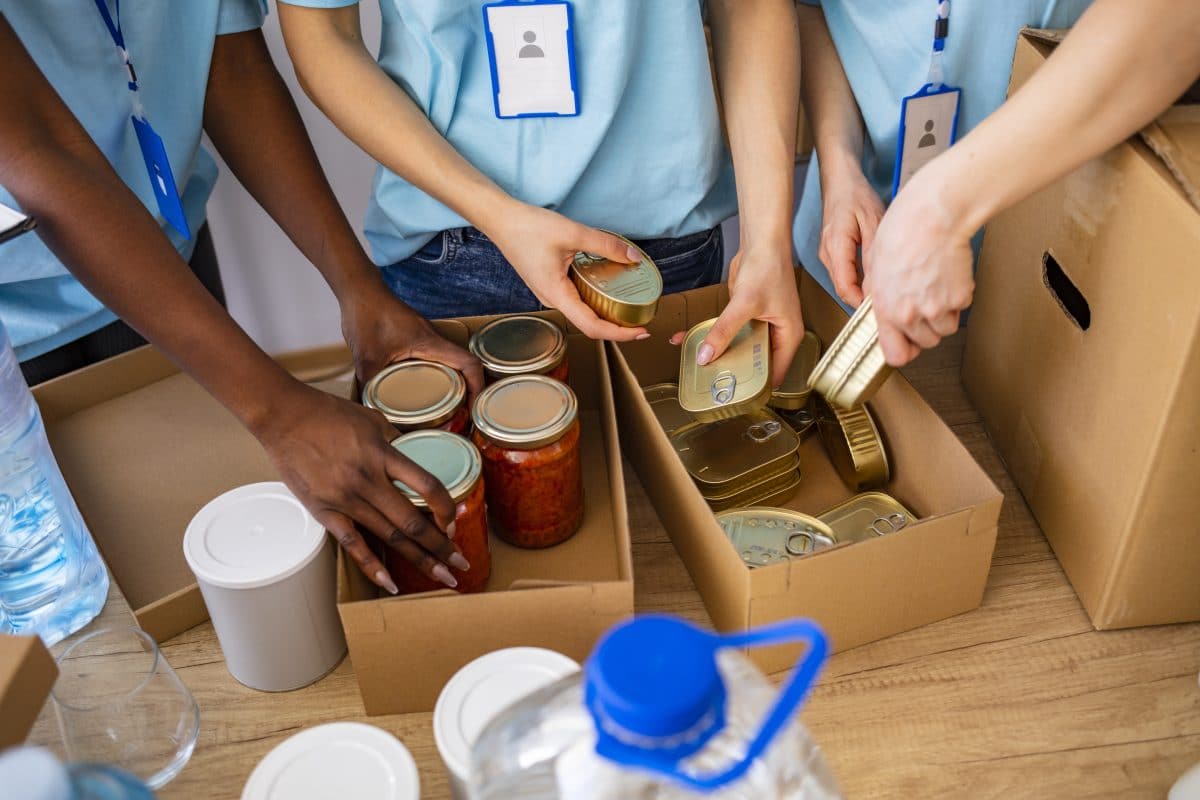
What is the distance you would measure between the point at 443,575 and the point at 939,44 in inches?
35.6

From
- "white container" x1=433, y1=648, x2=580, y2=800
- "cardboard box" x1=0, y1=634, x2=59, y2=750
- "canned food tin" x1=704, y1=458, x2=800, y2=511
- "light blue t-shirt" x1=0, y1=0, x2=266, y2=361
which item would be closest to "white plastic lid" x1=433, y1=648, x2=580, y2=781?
"white container" x1=433, y1=648, x2=580, y2=800

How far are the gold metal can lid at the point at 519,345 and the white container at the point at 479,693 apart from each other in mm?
431

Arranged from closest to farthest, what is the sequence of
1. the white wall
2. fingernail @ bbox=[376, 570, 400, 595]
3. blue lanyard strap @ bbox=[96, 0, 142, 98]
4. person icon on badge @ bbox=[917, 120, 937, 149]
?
fingernail @ bbox=[376, 570, 400, 595] → blue lanyard strap @ bbox=[96, 0, 142, 98] → person icon on badge @ bbox=[917, 120, 937, 149] → the white wall

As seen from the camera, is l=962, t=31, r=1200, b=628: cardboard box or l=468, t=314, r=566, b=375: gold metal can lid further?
l=468, t=314, r=566, b=375: gold metal can lid

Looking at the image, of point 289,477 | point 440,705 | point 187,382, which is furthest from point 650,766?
point 187,382

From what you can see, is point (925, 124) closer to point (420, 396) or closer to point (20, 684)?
point (420, 396)

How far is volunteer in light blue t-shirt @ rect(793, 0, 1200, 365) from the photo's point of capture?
830mm

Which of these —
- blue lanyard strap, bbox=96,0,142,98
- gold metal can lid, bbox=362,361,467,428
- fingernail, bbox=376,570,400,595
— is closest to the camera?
fingernail, bbox=376,570,400,595

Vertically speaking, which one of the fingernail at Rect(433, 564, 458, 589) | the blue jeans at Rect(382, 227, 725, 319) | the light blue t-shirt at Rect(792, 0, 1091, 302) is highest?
the light blue t-shirt at Rect(792, 0, 1091, 302)

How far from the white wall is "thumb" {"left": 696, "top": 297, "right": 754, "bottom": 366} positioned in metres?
1.21

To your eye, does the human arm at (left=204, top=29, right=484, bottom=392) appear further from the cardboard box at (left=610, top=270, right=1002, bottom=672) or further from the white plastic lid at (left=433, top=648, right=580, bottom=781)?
the white plastic lid at (left=433, top=648, right=580, bottom=781)

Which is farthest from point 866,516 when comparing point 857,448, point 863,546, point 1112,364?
point 1112,364

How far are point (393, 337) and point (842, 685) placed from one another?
668mm

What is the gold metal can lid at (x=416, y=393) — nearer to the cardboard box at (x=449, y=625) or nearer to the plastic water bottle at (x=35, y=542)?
the cardboard box at (x=449, y=625)
